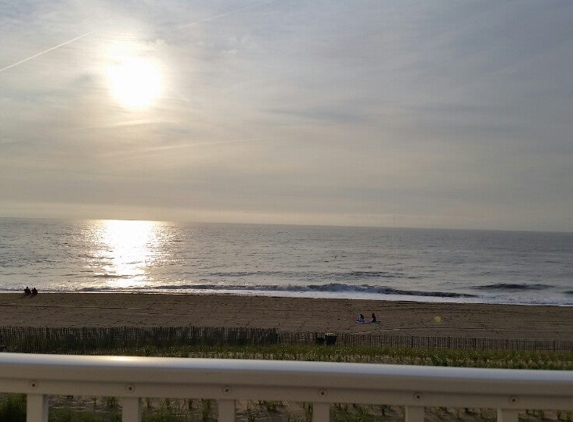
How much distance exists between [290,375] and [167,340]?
17.5 metres

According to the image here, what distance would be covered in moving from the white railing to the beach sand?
2624 cm

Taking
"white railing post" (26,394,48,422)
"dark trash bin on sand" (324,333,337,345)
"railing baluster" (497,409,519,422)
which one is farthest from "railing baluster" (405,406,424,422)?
"dark trash bin on sand" (324,333,337,345)

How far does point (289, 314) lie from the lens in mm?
33469

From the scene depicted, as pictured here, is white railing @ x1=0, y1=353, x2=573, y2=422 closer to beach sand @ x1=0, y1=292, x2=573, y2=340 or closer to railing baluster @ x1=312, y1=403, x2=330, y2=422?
railing baluster @ x1=312, y1=403, x2=330, y2=422

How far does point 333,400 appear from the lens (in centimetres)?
172

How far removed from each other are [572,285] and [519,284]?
671 cm

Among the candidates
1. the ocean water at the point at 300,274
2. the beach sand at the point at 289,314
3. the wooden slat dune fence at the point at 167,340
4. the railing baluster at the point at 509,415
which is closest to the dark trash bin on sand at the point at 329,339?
the wooden slat dune fence at the point at 167,340

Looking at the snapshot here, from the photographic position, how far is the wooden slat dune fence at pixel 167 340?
1716 cm

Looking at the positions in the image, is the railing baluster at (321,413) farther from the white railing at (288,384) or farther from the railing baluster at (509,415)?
the railing baluster at (509,415)

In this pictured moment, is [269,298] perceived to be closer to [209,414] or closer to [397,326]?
[397,326]

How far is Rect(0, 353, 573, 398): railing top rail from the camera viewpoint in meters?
1.69

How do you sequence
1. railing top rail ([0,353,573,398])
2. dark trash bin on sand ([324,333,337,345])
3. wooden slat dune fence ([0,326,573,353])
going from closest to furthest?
railing top rail ([0,353,573,398]) → wooden slat dune fence ([0,326,573,353]) → dark trash bin on sand ([324,333,337,345])

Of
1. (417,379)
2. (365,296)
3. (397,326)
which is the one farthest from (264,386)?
(365,296)

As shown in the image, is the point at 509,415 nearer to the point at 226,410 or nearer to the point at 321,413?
the point at 321,413
